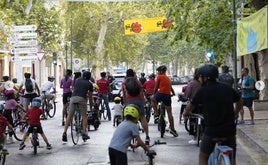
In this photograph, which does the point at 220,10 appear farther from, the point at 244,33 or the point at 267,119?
the point at 244,33

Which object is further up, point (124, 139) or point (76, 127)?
point (124, 139)

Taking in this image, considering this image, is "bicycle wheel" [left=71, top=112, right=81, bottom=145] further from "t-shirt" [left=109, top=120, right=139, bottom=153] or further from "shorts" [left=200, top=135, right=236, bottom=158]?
"shorts" [left=200, top=135, right=236, bottom=158]

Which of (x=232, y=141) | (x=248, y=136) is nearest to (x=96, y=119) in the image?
(x=248, y=136)

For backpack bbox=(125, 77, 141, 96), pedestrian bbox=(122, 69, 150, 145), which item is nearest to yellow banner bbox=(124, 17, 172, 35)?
pedestrian bbox=(122, 69, 150, 145)

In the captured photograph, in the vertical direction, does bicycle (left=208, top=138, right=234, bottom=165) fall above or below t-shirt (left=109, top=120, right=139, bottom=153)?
below

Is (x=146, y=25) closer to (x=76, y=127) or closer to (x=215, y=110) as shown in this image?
(x=76, y=127)

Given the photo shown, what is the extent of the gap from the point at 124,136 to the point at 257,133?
8.69 m

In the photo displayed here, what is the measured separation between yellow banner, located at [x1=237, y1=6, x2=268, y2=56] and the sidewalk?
2.05m

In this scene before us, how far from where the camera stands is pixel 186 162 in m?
11.8

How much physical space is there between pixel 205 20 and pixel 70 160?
1418cm

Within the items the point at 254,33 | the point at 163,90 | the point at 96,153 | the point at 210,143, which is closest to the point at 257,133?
the point at 163,90

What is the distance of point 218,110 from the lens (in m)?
7.64

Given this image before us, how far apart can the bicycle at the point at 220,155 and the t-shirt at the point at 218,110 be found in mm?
135

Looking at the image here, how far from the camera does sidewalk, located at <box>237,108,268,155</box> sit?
13469 mm
